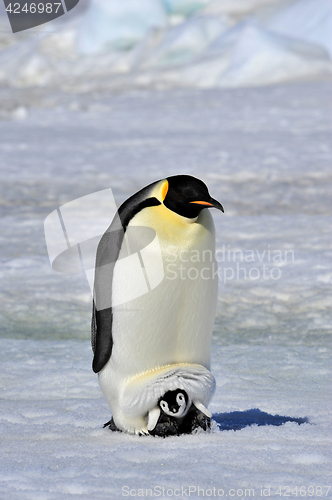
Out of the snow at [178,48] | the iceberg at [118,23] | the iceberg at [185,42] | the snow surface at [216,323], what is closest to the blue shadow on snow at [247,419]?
the snow surface at [216,323]

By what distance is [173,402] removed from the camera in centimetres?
176

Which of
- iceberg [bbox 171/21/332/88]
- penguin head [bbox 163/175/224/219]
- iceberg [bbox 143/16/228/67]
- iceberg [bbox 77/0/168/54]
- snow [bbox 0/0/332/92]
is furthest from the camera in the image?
iceberg [bbox 77/0/168/54]

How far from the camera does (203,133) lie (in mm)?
8781

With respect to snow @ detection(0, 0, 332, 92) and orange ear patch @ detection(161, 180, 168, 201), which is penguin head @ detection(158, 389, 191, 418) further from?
snow @ detection(0, 0, 332, 92)

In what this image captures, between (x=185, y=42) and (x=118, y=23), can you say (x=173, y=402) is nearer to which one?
(x=185, y=42)

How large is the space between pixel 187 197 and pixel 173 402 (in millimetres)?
542

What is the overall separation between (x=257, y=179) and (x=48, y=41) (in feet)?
46.6

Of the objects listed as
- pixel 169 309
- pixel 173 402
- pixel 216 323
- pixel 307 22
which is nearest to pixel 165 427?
pixel 173 402

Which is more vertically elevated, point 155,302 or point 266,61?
point 155,302

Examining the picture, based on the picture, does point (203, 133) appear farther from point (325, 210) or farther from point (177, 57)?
point (177, 57)

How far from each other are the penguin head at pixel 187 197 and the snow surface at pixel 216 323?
1.98ft

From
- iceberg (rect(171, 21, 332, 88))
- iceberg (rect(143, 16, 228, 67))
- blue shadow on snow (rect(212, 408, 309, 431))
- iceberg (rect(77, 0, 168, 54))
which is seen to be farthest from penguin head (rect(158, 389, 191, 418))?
iceberg (rect(77, 0, 168, 54))

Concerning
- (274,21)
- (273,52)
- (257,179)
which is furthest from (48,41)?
(257,179)

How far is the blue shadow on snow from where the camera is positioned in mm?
1927
